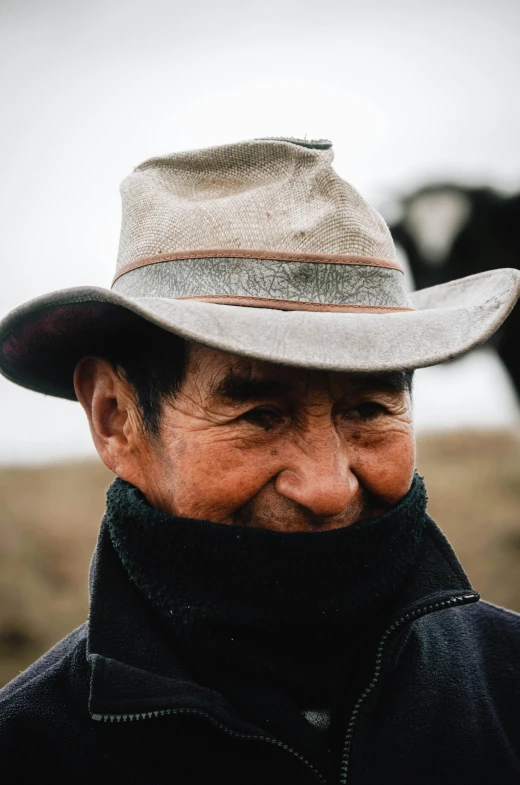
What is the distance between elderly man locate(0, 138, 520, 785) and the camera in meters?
1.68

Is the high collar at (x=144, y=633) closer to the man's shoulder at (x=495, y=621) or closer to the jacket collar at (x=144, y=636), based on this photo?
the jacket collar at (x=144, y=636)

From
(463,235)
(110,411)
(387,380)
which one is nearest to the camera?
(387,380)

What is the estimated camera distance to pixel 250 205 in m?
1.87

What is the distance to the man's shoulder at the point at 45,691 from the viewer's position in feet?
5.88

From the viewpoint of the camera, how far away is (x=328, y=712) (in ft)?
6.16

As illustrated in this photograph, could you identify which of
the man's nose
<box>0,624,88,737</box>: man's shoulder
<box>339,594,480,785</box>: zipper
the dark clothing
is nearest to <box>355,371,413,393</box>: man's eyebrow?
the man's nose

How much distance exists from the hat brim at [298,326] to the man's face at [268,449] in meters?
0.18

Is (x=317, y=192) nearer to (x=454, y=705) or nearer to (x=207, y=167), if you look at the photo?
(x=207, y=167)

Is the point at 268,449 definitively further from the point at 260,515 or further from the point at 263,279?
the point at 263,279

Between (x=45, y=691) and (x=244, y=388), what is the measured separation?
1009 millimetres

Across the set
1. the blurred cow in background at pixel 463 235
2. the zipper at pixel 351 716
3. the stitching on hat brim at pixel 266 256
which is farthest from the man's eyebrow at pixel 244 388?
the blurred cow in background at pixel 463 235

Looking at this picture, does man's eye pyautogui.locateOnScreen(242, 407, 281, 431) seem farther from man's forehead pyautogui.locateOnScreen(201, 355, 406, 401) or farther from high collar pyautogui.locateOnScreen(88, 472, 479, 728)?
high collar pyautogui.locateOnScreen(88, 472, 479, 728)

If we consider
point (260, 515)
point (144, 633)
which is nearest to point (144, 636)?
point (144, 633)

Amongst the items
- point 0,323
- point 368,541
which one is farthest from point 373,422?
point 0,323
